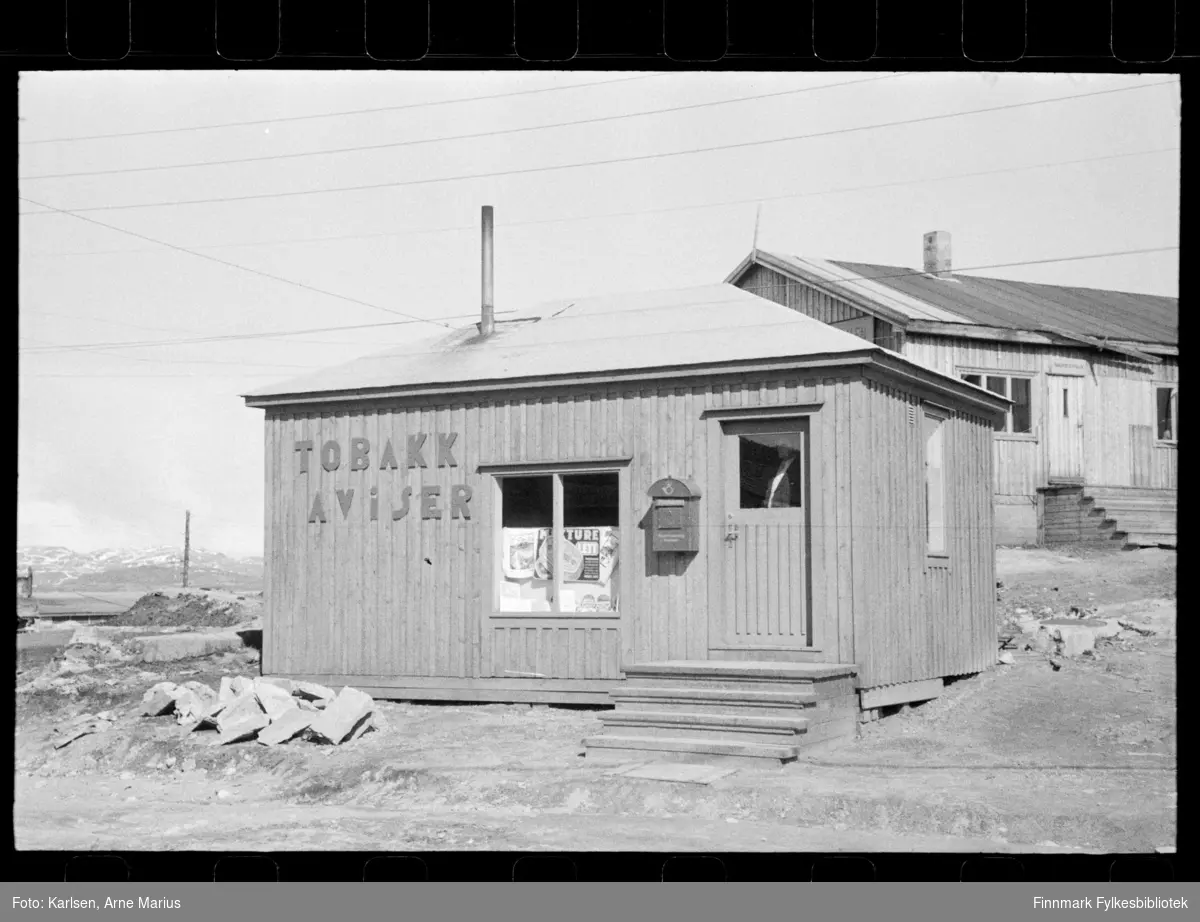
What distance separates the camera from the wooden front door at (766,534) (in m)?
13.2

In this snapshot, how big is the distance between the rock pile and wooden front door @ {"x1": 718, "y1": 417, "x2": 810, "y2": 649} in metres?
3.63

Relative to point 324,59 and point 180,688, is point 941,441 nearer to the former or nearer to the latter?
point 180,688

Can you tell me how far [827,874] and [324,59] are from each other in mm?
4652

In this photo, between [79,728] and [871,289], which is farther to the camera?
[871,289]

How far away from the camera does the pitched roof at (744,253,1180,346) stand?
25.0m

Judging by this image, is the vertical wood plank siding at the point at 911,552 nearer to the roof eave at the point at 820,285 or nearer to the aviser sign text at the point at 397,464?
the aviser sign text at the point at 397,464

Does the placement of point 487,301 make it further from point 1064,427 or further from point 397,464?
point 1064,427

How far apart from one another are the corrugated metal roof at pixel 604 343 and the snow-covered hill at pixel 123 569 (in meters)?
2.91

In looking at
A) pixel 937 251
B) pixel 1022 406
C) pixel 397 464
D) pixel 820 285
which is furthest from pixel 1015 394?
pixel 397 464

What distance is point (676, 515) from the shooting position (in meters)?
13.6

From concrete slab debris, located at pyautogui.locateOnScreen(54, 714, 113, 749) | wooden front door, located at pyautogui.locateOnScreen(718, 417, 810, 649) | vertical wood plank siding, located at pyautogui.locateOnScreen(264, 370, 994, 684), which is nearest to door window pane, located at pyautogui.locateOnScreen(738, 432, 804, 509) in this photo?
wooden front door, located at pyautogui.locateOnScreen(718, 417, 810, 649)

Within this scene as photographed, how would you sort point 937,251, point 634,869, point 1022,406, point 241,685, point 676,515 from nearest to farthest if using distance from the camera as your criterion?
1. point 634,869
2. point 676,515
3. point 241,685
4. point 1022,406
5. point 937,251

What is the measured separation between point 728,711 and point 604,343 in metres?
4.56

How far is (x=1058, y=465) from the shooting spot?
25.2m
